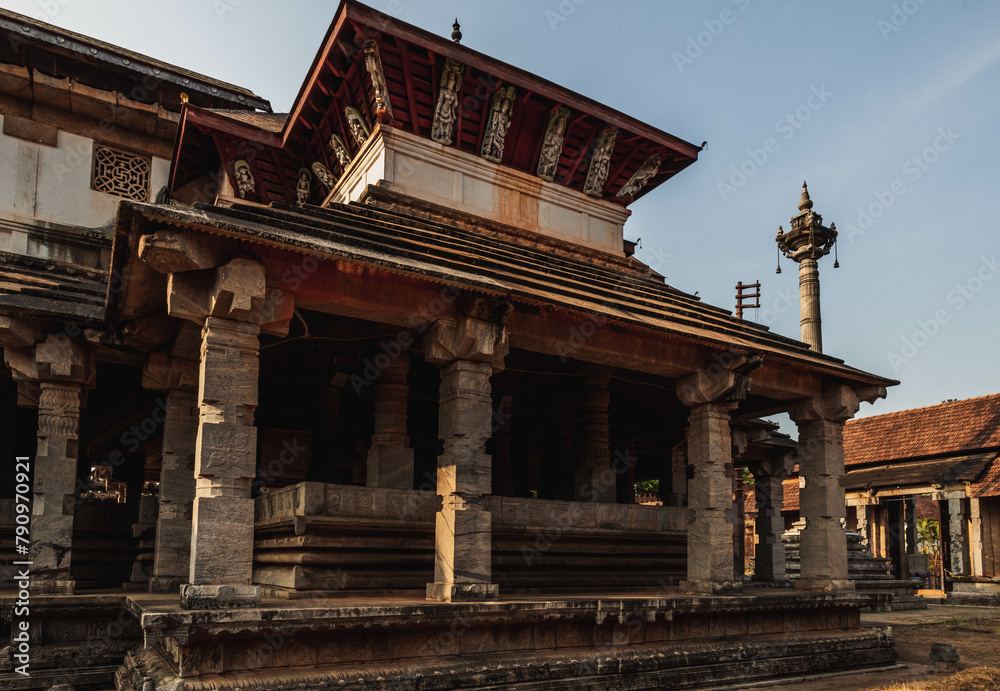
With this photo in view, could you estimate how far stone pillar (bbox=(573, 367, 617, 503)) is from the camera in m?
12.5

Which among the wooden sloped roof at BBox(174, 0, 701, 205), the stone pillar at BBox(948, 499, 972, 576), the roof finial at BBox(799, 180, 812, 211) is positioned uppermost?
the roof finial at BBox(799, 180, 812, 211)

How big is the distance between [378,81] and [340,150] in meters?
2.42

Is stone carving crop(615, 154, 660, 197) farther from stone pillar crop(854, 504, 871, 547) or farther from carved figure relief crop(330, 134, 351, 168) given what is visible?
stone pillar crop(854, 504, 871, 547)

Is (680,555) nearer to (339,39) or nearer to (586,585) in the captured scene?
(586,585)

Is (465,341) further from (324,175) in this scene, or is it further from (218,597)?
(324,175)

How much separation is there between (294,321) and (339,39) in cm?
524

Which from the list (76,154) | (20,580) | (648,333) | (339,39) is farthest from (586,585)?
(76,154)

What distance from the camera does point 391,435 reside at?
34.8 feet

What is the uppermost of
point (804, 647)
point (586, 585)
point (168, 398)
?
point (168, 398)

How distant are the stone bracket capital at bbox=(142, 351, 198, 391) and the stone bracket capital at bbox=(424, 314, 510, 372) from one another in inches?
146

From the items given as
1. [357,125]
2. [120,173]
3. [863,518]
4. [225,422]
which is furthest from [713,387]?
[863,518]

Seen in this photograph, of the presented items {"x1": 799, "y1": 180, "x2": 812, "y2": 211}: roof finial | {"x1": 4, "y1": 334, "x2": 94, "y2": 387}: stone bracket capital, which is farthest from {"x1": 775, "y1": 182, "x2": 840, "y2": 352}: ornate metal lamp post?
{"x1": 4, "y1": 334, "x2": 94, "y2": 387}: stone bracket capital

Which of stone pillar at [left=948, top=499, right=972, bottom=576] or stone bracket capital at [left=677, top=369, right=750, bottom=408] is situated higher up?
stone bracket capital at [left=677, top=369, right=750, bottom=408]

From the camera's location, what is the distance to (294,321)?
Answer: 34.4 ft
